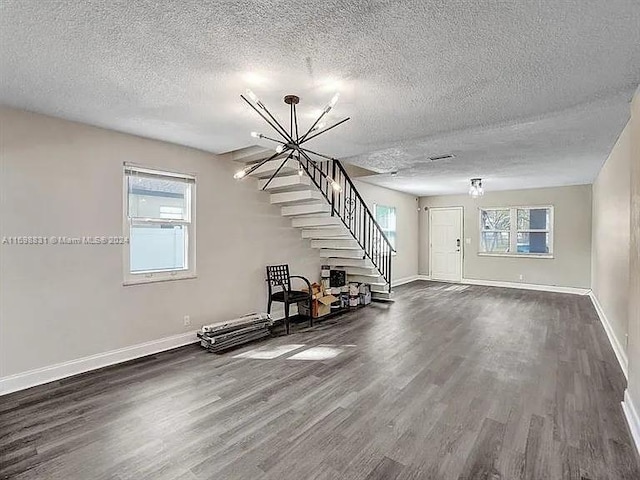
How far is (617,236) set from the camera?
421 centimetres

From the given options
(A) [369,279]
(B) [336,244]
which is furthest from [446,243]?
(B) [336,244]

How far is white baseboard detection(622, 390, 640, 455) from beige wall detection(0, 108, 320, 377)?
4.33 m

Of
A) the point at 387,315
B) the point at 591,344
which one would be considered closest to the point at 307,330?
the point at 387,315

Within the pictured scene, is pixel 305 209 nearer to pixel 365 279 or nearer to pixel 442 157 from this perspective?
pixel 442 157

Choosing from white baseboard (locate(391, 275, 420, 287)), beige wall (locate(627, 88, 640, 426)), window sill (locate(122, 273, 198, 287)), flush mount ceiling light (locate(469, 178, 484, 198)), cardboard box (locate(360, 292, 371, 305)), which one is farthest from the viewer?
white baseboard (locate(391, 275, 420, 287))

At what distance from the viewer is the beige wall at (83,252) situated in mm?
3158

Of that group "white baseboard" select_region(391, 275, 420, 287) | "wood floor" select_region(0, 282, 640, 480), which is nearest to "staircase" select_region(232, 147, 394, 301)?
"white baseboard" select_region(391, 275, 420, 287)

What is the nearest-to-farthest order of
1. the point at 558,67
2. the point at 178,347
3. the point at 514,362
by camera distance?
the point at 558,67
the point at 514,362
the point at 178,347

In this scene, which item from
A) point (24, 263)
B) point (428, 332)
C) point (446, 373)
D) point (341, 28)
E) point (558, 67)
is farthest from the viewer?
point (428, 332)

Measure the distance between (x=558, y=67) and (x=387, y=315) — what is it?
435 cm

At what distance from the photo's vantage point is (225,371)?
11.7 feet

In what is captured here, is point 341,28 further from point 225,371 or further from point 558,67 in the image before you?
point 225,371

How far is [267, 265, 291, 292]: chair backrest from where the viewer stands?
17.3 ft

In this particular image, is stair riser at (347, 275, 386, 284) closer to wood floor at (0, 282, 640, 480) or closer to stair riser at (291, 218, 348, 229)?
stair riser at (291, 218, 348, 229)
